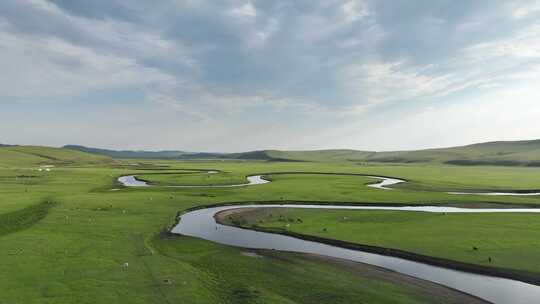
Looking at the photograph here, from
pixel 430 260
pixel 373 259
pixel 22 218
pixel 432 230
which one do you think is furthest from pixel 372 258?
pixel 22 218

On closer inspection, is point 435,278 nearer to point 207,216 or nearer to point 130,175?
point 207,216

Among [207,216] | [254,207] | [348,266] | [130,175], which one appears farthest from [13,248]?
[130,175]

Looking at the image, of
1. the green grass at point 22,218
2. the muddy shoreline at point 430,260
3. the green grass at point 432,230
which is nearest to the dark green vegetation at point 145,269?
the green grass at point 22,218

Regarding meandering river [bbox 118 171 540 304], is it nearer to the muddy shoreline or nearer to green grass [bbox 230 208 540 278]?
the muddy shoreline

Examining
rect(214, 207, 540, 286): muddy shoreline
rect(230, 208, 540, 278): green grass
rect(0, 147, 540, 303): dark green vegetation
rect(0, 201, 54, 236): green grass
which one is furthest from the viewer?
rect(0, 201, 54, 236): green grass

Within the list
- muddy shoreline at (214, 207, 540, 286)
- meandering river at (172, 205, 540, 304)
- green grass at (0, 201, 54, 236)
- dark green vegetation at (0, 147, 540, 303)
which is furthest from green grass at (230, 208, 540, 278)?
green grass at (0, 201, 54, 236)

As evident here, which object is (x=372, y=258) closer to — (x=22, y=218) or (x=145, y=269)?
(x=145, y=269)

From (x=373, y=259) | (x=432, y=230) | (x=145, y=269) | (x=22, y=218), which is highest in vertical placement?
(x=432, y=230)

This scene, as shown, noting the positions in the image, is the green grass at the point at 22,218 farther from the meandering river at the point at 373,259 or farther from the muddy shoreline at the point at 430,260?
the muddy shoreline at the point at 430,260
